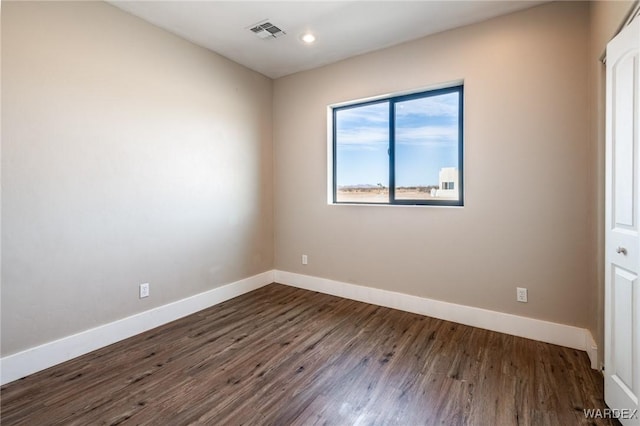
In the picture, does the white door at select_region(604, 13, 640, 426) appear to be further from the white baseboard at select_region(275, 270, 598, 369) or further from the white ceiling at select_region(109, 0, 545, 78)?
the white ceiling at select_region(109, 0, 545, 78)

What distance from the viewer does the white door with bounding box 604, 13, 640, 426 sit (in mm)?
1386

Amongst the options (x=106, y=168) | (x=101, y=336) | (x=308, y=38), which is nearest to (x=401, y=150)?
(x=308, y=38)

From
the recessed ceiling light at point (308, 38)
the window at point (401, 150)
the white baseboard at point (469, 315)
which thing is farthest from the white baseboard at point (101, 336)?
the recessed ceiling light at point (308, 38)

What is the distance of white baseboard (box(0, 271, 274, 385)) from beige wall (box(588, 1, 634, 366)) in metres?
3.33

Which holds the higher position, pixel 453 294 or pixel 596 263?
pixel 596 263

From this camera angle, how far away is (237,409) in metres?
1.66

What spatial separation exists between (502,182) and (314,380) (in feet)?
7.38

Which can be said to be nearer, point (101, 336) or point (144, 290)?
point (101, 336)

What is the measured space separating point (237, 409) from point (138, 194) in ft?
6.45

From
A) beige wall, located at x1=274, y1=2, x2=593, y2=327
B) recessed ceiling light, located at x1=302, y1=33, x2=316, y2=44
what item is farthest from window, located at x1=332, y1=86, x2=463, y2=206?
recessed ceiling light, located at x1=302, y1=33, x2=316, y2=44

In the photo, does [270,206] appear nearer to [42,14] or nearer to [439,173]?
[439,173]

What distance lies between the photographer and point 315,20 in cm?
264

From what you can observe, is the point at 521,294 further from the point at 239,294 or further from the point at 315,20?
the point at 315,20

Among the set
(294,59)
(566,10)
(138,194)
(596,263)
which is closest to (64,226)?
(138,194)
